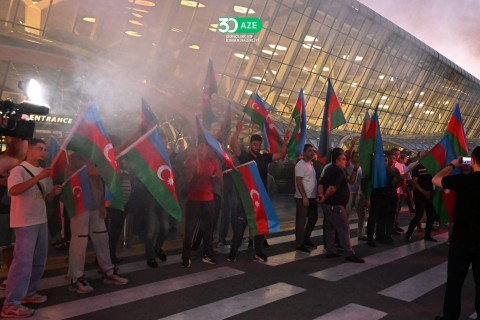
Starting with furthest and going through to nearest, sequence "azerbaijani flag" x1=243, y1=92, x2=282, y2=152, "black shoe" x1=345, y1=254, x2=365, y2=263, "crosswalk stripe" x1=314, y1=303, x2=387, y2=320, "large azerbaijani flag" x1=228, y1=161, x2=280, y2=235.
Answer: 1. "azerbaijani flag" x1=243, y1=92, x2=282, y2=152
2. "black shoe" x1=345, y1=254, x2=365, y2=263
3. "large azerbaijani flag" x1=228, y1=161, x2=280, y2=235
4. "crosswalk stripe" x1=314, y1=303, x2=387, y2=320

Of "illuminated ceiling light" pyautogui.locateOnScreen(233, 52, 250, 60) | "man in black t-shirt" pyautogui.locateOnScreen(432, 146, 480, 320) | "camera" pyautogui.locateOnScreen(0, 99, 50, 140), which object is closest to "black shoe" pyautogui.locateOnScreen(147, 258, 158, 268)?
"camera" pyautogui.locateOnScreen(0, 99, 50, 140)

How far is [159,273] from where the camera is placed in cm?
514

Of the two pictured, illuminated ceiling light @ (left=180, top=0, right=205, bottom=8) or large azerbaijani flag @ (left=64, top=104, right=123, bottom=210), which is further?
illuminated ceiling light @ (left=180, top=0, right=205, bottom=8)

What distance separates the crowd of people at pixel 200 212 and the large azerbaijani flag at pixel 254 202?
35 centimetres

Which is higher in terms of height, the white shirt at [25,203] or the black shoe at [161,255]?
the white shirt at [25,203]

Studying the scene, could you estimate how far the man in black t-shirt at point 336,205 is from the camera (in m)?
6.11

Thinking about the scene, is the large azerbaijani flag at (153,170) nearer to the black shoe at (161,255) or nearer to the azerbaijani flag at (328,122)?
the black shoe at (161,255)

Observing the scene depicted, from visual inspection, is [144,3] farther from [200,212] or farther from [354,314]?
[354,314]

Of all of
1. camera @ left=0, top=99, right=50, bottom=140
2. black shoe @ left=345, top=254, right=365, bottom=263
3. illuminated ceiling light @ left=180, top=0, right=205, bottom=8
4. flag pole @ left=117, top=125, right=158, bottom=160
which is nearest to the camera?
camera @ left=0, top=99, right=50, bottom=140

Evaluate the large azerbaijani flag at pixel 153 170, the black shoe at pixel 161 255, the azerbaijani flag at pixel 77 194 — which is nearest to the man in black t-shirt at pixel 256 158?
the black shoe at pixel 161 255

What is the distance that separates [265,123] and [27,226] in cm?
421

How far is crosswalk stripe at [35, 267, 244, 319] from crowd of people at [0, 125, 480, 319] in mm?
205

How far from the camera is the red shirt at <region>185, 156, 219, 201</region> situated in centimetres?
544

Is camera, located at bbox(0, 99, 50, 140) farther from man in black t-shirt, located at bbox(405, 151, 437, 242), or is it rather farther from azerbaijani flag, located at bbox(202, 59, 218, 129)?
man in black t-shirt, located at bbox(405, 151, 437, 242)
